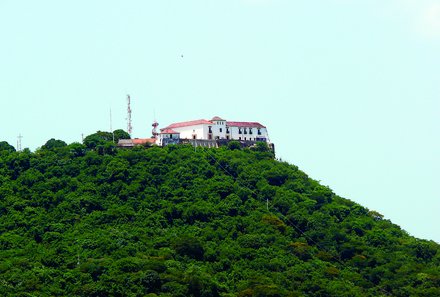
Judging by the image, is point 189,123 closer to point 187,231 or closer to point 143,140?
point 143,140

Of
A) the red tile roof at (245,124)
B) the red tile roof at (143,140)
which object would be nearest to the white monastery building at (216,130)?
the red tile roof at (245,124)

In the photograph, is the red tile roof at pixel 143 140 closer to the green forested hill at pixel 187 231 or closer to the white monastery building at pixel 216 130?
the white monastery building at pixel 216 130

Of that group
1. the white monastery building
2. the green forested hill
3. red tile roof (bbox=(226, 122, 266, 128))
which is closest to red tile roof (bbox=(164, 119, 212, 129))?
the white monastery building

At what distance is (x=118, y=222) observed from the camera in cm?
6756

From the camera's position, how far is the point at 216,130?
8431 cm

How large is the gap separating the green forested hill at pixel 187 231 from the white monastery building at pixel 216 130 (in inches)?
115

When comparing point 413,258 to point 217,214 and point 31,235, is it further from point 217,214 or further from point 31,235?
point 31,235

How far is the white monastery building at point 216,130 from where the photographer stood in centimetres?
8350

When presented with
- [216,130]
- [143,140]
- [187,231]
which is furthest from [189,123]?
[187,231]

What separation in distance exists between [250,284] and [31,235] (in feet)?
48.8

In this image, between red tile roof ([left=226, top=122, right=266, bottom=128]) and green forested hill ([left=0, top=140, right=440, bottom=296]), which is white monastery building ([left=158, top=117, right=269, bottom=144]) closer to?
red tile roof ([left=226, top=122, right=266, bottom=128])

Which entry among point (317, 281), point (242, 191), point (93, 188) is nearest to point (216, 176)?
point (242, 191)

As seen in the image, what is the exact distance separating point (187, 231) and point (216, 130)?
18.5 metres

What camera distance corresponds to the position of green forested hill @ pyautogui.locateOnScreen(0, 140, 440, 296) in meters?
59.1
